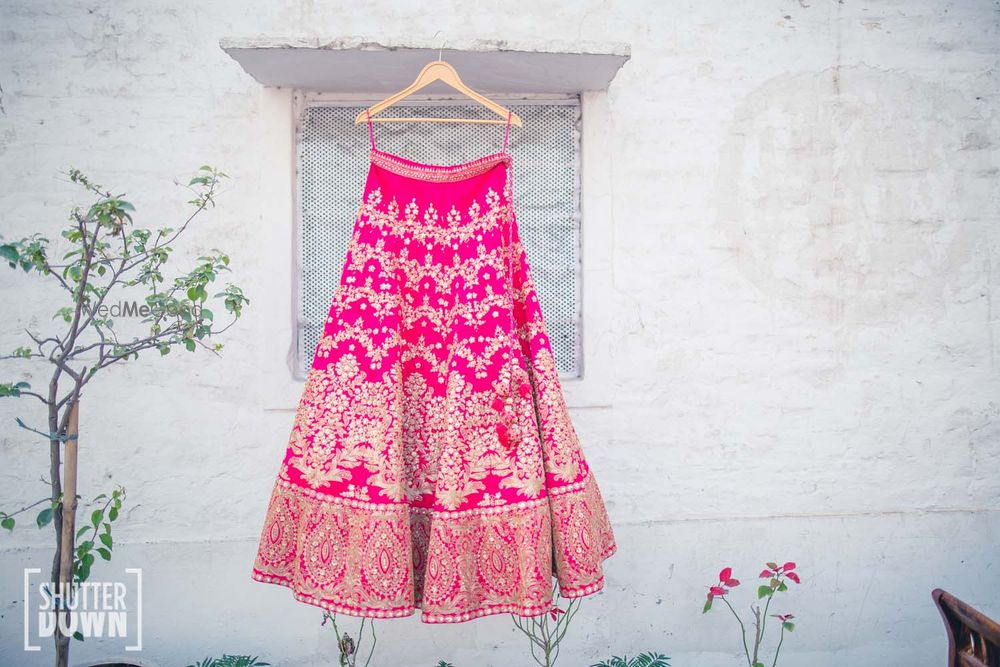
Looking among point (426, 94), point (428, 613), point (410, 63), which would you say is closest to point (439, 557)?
point (428, 613)

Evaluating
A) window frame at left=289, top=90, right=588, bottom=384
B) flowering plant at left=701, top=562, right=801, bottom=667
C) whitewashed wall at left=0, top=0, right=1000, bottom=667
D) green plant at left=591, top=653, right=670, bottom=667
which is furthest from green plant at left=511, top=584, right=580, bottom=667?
window frame at left=289, top=90, right=588, bottom=384

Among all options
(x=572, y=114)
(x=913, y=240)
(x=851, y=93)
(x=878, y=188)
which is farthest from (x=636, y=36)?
(x=913, y=240)

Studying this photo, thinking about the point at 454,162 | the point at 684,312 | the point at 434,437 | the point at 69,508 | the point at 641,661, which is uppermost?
the point at 454,162

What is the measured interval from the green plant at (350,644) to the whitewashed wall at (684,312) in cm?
8

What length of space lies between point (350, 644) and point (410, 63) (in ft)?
6.95

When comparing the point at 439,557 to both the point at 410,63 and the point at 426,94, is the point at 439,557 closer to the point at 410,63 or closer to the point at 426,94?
the point at 410,63

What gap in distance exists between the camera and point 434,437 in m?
2.10

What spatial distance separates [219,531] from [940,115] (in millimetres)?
3384

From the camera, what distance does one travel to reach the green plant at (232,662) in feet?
8.35

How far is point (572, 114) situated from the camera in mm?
2822

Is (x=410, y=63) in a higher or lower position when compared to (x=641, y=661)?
higher

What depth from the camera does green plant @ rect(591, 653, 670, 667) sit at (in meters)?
2.67

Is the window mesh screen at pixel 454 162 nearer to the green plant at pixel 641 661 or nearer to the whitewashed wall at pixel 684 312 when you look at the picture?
the whitewashed wall at pixel 684 312

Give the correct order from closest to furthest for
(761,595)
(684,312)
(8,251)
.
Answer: (8,251)
(761,595)
(684,312)
